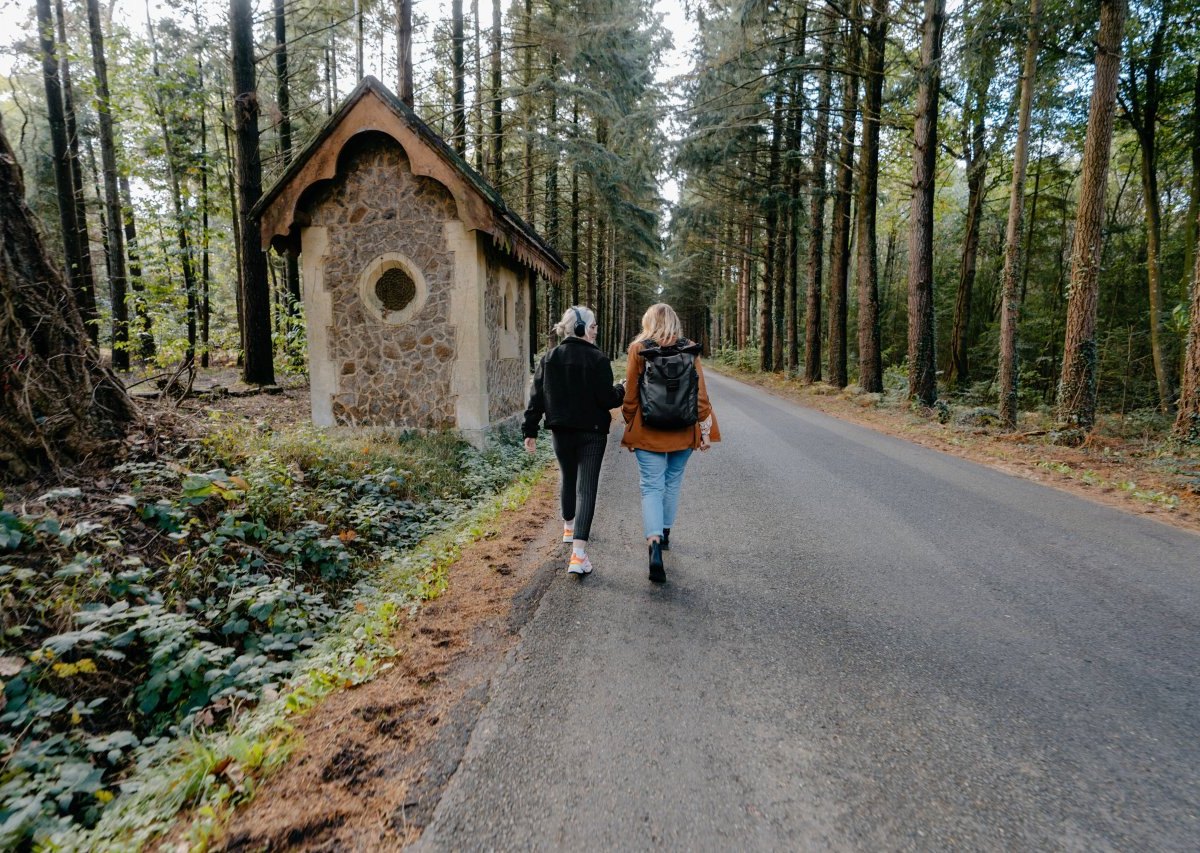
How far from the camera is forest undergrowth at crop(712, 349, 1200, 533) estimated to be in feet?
21.7

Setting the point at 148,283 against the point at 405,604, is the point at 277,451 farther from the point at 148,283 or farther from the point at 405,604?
the point at 148,283

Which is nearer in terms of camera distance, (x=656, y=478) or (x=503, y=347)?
(x=656, y=478)

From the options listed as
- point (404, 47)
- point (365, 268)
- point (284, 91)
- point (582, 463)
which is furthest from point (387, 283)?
point (284, 91)

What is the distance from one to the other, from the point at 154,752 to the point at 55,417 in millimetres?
3036

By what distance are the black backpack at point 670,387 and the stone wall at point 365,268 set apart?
16.8 feet

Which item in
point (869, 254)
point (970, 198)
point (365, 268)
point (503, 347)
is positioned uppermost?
point (970, 198)

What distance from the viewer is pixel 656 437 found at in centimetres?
426

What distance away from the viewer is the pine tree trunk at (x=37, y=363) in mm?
3854

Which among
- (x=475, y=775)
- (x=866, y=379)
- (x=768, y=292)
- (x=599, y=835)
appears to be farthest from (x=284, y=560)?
(x=768, y=292)

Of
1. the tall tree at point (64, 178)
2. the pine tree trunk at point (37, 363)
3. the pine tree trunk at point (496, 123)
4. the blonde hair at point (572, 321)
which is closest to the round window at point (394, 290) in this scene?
the pine tree trunk at point (37, 363)

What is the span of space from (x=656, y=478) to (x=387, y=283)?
6387mm

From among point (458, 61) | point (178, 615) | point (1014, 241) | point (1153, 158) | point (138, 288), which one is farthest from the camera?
point (138, 288)

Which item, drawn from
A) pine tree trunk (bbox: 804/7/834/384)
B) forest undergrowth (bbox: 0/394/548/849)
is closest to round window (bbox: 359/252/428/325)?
forest undergrowth (bbox: 0/394/548/849)

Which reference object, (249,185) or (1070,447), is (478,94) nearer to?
(249,185)
